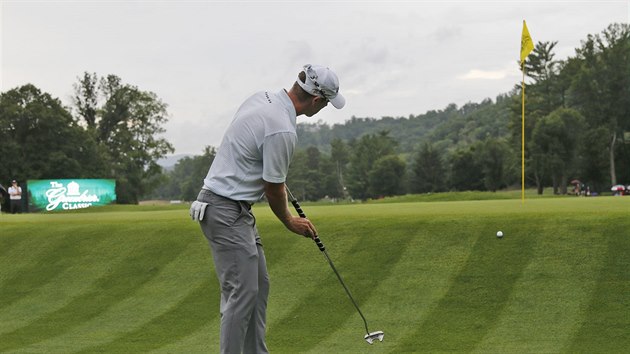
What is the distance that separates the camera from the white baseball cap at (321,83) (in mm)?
6656

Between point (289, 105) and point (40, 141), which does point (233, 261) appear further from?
point (40, 141)

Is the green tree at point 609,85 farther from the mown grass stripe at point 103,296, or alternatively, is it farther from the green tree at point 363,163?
the mown grass stripe at point 103,296

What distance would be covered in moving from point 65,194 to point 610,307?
33.0 m

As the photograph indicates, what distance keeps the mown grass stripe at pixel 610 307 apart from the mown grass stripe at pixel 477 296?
125cm

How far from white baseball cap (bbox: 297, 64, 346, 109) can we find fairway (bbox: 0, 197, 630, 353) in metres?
5.17

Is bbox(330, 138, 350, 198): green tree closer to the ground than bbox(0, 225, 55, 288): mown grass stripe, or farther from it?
closer to the ground

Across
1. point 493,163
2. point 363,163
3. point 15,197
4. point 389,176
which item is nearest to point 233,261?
point 15,197

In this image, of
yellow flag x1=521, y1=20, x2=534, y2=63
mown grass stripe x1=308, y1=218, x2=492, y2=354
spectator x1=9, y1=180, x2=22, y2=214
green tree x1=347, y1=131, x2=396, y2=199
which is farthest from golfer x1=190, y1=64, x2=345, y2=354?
green tree x1=347, y1=131, x2=396, y2=199

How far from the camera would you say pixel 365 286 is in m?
13.6

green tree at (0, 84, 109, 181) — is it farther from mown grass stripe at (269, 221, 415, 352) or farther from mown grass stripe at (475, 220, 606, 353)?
mown grass stripe at (475, 220, 606, 353)

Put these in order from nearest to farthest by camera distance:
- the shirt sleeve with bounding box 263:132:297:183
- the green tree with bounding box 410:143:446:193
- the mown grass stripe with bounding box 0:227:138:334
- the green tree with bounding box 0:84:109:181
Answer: the shirt sleeve with bounding box 263:132:297:183 → the mown grass stripe with bounding box 0:227:138:334 → the green tree with bounding box 0:84:109:181 → the green tree with bounding box 410:143:446:193

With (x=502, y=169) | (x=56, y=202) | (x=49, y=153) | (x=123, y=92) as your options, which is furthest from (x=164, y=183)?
(x=56, y=202)

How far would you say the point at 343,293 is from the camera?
13516mm

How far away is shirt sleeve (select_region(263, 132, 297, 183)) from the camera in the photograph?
6410mm
